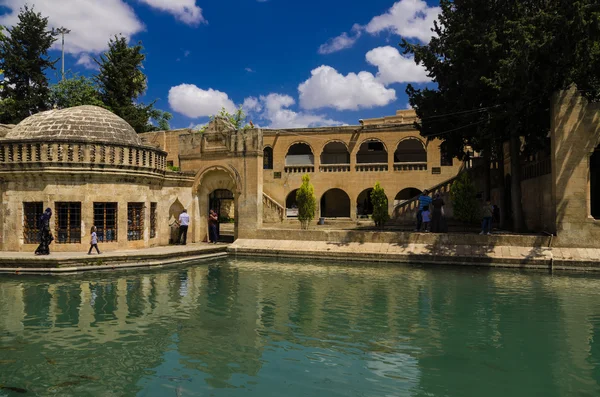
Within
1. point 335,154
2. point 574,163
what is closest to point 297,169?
point 335,154

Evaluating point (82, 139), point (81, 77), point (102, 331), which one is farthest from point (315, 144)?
point (102, 331)

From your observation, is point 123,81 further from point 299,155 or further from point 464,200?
point 464,200

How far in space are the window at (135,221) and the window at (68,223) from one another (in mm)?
1925

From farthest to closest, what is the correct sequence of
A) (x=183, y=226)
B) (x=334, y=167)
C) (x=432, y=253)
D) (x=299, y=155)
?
(x=299, y=155) < (x=334, y=167) < (x=183, y=226) < (x=432, y=253)

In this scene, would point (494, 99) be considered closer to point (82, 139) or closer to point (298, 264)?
point (298, 264)

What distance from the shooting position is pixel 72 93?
3634 cm

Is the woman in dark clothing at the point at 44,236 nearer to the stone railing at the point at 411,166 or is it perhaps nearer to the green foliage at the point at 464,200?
the green foliage at the point at 464,200

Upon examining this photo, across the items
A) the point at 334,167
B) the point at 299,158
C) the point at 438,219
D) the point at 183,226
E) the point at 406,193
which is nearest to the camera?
the point at 438,219

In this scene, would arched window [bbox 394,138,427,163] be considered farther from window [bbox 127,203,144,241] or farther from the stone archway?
window [bbox 127,203,144,241]

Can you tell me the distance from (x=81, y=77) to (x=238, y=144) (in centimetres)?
2417

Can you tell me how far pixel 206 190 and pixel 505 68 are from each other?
1455cm

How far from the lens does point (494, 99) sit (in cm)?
1786

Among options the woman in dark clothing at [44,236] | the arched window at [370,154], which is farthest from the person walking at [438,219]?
the arched window at [370,154]

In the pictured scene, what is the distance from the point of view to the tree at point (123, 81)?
36531mm
